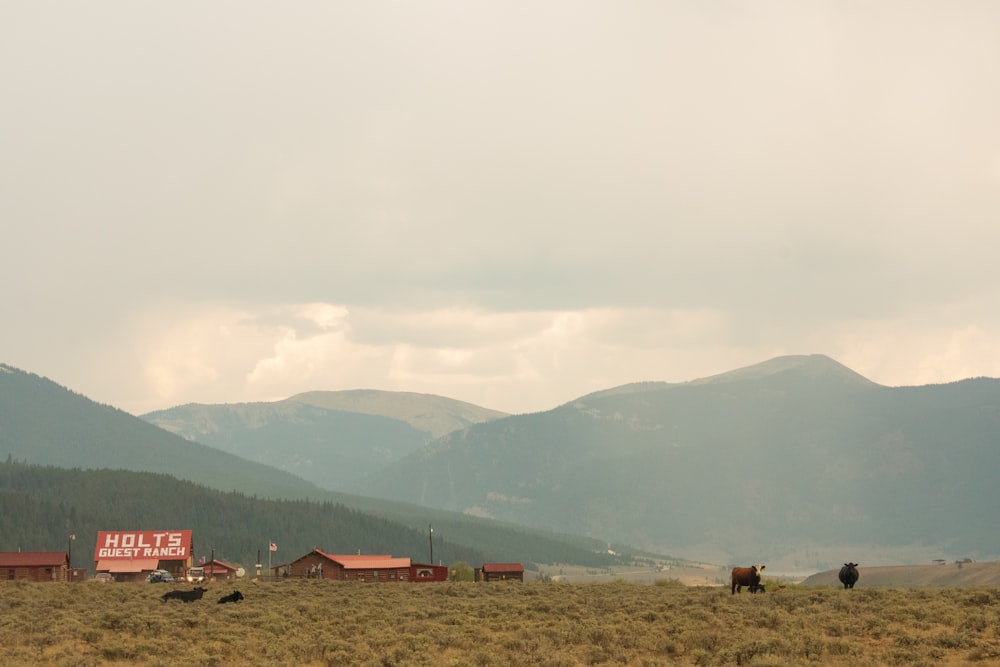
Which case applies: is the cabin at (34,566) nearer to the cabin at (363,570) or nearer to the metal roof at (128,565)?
the metal roof at (128,565)

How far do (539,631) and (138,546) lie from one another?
96082mm

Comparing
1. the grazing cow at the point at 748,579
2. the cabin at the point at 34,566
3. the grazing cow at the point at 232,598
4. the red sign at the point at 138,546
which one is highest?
the red sign at the point at 138,546

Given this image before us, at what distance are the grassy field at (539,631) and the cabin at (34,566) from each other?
2320 inches

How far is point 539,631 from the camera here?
45719 mm

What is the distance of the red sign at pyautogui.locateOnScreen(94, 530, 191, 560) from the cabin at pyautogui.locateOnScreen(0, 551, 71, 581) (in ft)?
36.2

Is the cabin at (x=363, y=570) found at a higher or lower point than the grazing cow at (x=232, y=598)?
higher

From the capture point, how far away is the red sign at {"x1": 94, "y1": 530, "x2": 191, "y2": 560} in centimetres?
13050

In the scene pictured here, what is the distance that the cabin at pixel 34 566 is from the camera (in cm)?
11656

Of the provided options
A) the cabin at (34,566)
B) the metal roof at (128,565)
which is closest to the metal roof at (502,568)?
the metal roof at (128,565)

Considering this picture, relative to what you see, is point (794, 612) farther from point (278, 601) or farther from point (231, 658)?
point (278, 601)

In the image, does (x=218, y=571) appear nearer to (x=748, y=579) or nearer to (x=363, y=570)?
(x=363, y=570)

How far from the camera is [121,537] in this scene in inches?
5187

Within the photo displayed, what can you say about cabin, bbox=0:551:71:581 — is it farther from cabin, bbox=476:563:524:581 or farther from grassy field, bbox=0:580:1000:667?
grassy field, bbox=0:580:1000:667

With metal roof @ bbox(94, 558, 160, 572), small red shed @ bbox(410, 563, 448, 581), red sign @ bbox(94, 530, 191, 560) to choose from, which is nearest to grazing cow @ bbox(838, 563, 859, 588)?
small red shed @ bbox(410, 563, 448, 581)
